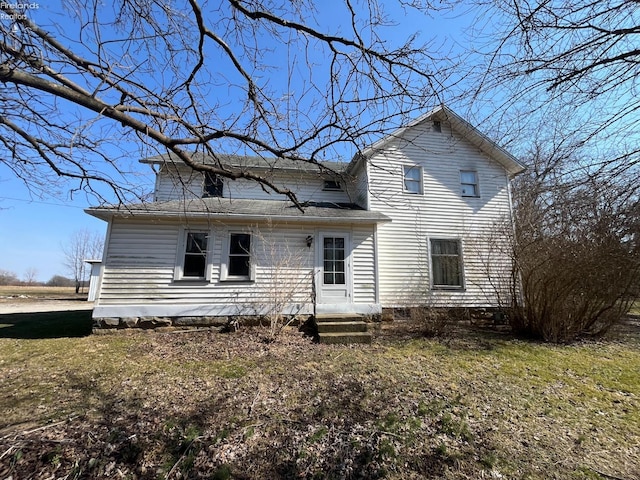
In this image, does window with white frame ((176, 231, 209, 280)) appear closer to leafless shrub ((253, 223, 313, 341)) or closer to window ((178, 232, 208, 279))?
window ((178, 232, 208, 279))

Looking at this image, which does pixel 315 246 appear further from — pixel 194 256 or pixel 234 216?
pixel 194 256

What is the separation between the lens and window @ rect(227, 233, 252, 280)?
8.41m

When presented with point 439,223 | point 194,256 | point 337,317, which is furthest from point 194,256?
point 439,223

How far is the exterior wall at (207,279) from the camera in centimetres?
772

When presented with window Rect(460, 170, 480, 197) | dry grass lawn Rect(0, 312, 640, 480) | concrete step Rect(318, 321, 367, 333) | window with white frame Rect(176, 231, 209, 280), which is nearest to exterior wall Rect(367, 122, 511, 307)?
window Rect(460, 170, 480, 197)

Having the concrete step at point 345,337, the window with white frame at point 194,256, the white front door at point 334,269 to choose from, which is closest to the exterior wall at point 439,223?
the white front door at point 334,269

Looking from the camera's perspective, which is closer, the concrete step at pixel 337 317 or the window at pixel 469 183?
the concrete step at pixel 337 317

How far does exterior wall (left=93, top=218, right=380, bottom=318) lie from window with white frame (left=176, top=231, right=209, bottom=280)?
0.14m

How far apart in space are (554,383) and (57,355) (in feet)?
29.8

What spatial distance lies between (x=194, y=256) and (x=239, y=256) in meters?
1.21

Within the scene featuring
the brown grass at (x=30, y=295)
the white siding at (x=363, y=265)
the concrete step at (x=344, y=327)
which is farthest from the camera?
the brown grass at (x=30, y=295)

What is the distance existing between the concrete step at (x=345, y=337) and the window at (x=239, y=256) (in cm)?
282

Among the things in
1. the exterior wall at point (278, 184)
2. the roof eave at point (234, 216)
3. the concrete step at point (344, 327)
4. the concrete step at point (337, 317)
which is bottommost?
the concrete step at point (344, 327)

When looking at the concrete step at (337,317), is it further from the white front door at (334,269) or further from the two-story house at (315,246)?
the white front door at (334,269)
